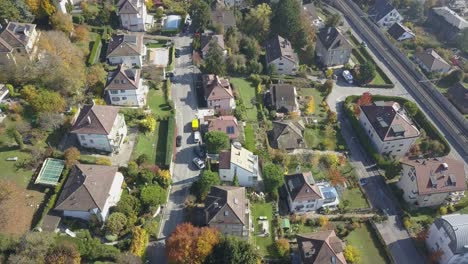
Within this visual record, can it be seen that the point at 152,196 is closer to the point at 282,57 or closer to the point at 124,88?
the point at 124,88

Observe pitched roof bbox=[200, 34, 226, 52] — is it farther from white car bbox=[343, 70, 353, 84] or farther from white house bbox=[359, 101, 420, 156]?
white house bbox=[359, 101, 420, 156]

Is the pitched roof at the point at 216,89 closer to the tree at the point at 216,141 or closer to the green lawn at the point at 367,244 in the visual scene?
the tree at the point at 216,141

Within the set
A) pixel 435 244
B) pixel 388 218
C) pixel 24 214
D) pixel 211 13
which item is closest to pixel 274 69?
pixel 211 13

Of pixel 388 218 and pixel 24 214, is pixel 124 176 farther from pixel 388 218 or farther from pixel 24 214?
pixel 388 218

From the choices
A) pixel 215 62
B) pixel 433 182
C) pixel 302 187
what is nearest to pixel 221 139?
pixel 302 187

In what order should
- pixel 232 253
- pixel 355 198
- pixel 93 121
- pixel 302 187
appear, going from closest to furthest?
1. pixel 232 253
2. pixel 302 187
3. pixel 93 121
4. pixel 355 198
